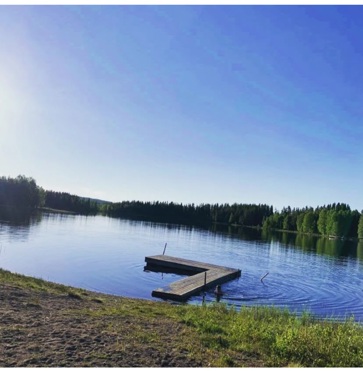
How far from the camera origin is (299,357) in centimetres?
839

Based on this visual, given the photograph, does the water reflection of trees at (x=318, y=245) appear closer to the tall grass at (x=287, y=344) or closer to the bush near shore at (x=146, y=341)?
the tall grass at (x=287, y=344)

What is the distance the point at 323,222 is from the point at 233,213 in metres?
50.8

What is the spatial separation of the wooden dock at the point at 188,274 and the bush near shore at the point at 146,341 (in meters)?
10.7

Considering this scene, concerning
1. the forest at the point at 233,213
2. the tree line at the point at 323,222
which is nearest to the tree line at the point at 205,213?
the forest at the point at 233,213

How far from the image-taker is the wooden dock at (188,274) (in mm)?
23047

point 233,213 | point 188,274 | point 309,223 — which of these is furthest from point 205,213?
point 188,274

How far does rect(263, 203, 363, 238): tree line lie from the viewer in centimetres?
12650

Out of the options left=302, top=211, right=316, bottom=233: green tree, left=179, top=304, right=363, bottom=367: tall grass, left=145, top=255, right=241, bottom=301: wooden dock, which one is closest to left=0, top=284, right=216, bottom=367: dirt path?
left=179, top=304, right=363, bottom=367: tall grass

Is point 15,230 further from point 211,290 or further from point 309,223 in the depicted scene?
point 309,223

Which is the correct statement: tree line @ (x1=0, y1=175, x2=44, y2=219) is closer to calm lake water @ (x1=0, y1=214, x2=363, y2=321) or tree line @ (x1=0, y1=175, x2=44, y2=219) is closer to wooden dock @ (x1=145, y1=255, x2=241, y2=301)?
calm lake water @ (x1=0, y1=214, x2=363, y2=321)

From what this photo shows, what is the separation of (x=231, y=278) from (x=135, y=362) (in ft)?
88.2

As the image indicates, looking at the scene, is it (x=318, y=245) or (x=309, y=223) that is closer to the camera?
(x=318, y=245)

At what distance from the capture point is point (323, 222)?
436 feet

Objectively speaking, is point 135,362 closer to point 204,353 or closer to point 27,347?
point 204,353
